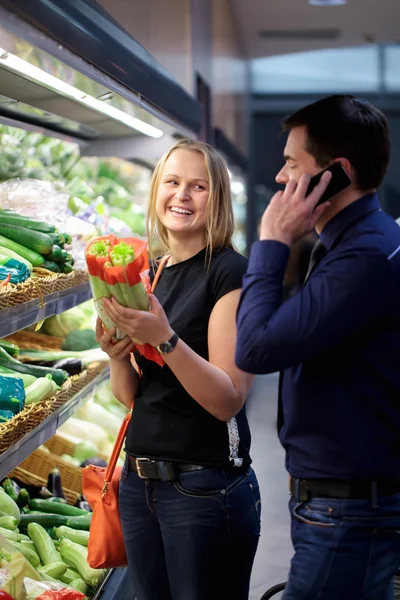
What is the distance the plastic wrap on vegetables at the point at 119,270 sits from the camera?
196 centimetres

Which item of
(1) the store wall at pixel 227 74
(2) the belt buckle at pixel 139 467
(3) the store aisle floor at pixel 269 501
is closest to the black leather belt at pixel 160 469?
(2) the belt buckle at pixel 139 467

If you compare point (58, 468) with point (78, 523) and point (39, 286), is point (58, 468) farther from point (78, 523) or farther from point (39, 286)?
point (39, 286)

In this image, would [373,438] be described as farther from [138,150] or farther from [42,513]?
[138,150]

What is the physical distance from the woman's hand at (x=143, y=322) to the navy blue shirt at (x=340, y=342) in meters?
0.32

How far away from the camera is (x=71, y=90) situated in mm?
2723

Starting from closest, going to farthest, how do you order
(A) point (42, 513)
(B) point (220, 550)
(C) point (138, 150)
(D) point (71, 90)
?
(B) point (220, 550)
(D) point (71, 90)
(A) point (42, 513)
(C) point (138, 150)

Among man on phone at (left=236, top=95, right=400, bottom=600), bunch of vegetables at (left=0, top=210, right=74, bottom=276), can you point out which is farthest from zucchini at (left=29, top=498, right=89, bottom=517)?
man on phone at (left=236, top=95, right=400, bottom=600)

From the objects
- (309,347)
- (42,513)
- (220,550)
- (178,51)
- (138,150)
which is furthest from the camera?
(178,51)

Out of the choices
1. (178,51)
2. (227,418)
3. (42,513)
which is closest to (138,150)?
(178,51)

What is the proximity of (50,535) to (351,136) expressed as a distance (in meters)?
2.22

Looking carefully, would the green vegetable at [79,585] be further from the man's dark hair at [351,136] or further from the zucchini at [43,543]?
the man's dark hair at [351,136]

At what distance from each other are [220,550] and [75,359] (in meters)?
1.46

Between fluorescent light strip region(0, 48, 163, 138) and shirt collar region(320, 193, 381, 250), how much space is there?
2.98ft

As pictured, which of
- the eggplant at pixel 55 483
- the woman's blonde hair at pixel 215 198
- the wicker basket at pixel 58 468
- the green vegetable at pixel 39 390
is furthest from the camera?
the wicker basket at pixel 58 468
